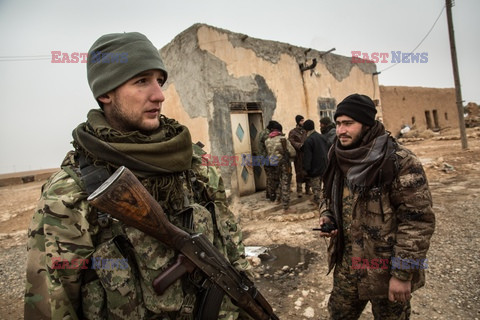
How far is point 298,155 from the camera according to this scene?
219 inches

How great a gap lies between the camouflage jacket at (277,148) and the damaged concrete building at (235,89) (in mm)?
756

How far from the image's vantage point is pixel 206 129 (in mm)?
5645

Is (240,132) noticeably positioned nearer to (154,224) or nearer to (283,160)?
(283,160)

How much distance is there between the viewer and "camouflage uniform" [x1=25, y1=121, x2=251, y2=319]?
85 cm

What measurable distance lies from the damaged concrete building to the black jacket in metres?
1.42

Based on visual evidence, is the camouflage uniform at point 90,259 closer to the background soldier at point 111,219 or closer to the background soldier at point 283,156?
the background soldier at point 111,219

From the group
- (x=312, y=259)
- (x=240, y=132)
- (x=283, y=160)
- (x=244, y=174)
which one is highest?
(x=240, y=132)

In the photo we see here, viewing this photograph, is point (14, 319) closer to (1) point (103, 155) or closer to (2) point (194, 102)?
(1) point (103, 155)

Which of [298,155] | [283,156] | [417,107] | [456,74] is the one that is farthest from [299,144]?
[417,107]

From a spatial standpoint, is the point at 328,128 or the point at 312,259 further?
the point at 328,128

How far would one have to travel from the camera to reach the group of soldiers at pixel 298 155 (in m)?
5.12

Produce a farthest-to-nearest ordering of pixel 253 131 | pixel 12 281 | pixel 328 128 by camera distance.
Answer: pixel 253 131, pixel 328 128, pixel 12 281

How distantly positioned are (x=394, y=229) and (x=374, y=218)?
12cm

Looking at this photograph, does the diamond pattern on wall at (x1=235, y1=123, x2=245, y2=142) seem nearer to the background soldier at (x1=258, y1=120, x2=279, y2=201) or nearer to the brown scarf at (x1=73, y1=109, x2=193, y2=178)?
the background soldier at (x1=258, y1=120, x2=279, y2=201)
